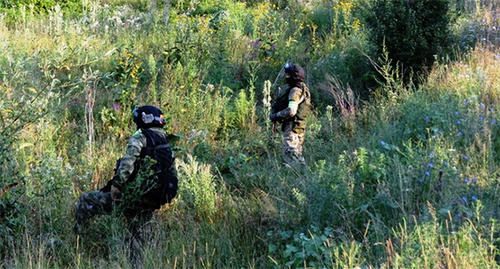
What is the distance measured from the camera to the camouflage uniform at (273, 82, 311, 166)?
6.59 metres

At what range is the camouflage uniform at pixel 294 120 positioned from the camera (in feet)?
21.6

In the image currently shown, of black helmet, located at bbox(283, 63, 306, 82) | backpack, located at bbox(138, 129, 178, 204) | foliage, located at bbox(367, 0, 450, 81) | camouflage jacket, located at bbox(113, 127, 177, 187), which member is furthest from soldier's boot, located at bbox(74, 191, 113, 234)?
foliage, located at bbox(367, 0, 450, 81)

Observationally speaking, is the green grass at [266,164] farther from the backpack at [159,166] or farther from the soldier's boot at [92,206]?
the backpack at [159,166]

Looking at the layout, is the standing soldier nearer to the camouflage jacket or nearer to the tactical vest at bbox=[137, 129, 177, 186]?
the tactical vest at bbox=[137, 129, 177, 186]

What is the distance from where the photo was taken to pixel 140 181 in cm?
498

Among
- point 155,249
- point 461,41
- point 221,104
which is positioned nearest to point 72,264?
point 155,249

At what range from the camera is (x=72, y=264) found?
508cm

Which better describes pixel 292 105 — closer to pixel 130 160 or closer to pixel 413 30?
pixel 130 160

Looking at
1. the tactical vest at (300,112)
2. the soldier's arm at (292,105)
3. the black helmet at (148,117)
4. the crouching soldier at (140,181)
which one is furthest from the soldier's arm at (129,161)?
the tactical vest at (300,112)

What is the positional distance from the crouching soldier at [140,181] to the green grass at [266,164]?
0.17m

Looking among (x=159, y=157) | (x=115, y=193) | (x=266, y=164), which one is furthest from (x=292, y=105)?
(x=115, y=193)

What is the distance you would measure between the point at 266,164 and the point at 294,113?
823mm

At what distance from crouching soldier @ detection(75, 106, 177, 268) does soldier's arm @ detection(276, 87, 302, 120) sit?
1.77 metres

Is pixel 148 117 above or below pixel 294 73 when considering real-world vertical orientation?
below
